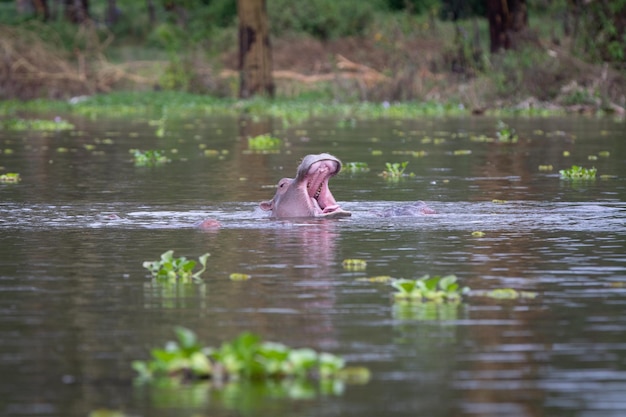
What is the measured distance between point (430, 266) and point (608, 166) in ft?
31.4

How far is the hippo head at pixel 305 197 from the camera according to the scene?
12301mm

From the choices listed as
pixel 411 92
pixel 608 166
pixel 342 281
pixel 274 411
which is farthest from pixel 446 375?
pixel 411 92

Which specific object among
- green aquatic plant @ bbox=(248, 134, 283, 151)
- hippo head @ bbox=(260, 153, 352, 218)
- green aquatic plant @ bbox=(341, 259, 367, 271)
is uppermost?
green aquatic plant @ bbox=(248, 134, 283, 151)

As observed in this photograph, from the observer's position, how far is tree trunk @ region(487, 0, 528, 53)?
41.1 m

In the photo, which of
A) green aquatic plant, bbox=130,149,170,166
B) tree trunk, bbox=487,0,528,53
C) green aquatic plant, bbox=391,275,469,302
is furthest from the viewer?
tree trunk, bbox=487,0,528,53

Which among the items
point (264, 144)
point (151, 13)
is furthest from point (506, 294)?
point (151, 13)

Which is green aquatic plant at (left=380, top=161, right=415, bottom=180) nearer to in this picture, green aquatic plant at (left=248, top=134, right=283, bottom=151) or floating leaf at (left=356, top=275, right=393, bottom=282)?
green aquatic plant at (left=248, top=134, right=283, bottom=151)

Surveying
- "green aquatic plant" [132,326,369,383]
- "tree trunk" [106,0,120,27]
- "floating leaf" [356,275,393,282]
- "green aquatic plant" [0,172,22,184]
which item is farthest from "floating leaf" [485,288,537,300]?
"tree trunk" [106,0,120,27]

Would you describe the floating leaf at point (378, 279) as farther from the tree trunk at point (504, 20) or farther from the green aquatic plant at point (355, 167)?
the tree trunk at point (504, 20)

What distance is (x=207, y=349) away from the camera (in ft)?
21.4

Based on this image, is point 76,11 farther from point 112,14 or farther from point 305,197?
point 305,197

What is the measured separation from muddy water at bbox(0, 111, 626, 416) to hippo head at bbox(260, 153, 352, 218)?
23 centimetres

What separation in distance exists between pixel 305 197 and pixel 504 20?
2966 cm

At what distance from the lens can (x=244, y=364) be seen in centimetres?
630
